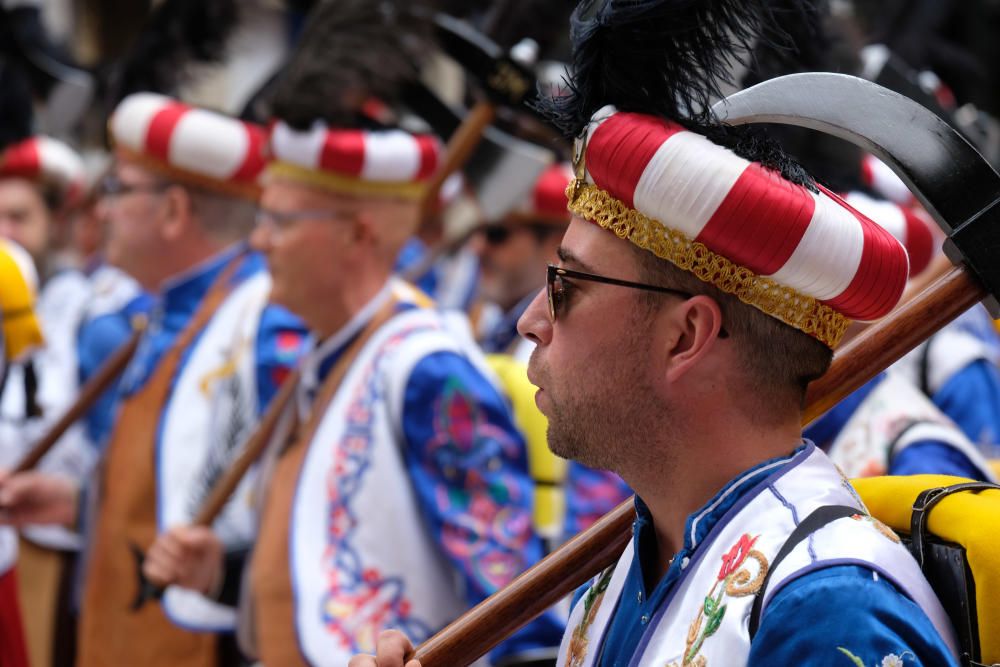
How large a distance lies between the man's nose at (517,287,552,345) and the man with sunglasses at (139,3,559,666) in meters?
1.27

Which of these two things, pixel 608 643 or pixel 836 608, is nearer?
pixel 836 608

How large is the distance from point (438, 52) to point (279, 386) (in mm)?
1124

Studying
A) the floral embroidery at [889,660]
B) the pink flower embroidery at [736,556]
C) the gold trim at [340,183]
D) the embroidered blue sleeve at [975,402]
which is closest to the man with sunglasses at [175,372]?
the gold trim at [340,183]

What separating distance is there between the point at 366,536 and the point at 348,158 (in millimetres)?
1100

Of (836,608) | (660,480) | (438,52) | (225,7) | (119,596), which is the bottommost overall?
(119,596)

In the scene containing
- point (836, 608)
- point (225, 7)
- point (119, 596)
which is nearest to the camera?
point (836, 608)

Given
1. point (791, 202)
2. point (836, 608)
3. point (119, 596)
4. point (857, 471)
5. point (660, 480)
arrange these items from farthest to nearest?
1. point (119, 596)
2. point (857, 471)
3. point (660, 480)
4. point (791, 202)
5. point (836, 608)

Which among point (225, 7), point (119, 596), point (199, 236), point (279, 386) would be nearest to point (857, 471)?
point (279, 386)

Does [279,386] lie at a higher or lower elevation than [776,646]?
lower

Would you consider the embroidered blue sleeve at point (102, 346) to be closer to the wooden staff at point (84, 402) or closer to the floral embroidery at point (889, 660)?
the wooden staff at point (84, 402)

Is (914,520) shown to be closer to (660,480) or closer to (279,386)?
(660,480)

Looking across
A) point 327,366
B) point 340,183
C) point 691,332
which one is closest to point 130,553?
point 327,366

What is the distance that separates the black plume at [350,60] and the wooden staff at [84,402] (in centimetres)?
132

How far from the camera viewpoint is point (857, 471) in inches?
120
